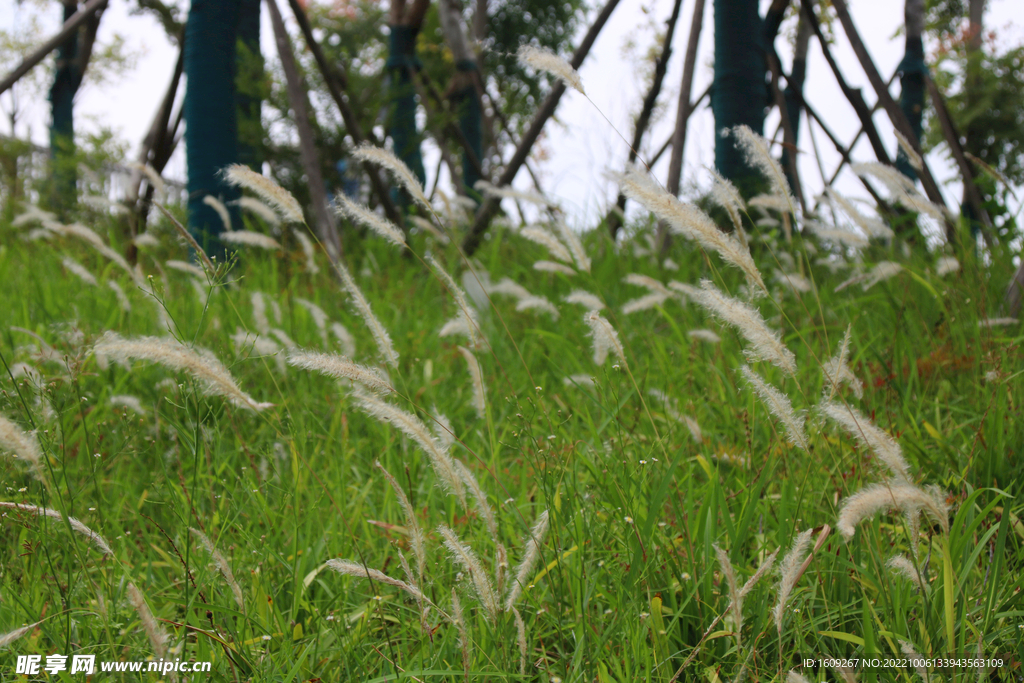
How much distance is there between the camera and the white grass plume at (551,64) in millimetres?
1242

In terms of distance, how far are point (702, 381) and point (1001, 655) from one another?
47.6 inches

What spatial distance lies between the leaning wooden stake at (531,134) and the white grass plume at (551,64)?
6.29 ft

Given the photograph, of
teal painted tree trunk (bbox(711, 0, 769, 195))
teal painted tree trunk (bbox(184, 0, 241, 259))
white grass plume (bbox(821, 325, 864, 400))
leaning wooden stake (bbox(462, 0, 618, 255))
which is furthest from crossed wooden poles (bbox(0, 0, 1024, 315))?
white grass plume (bbox(821, 325, 864, 400))

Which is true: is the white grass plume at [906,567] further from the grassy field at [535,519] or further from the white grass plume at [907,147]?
the white grass plume at [907,147]

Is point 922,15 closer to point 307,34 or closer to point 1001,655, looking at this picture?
Result: point 307,34

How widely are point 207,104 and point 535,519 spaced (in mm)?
3435

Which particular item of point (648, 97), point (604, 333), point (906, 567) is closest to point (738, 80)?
point (648, 97)

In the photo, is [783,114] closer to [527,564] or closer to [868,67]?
[868,67]

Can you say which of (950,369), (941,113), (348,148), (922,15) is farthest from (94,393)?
(922,15)

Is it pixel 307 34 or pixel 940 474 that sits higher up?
pixel 307 34

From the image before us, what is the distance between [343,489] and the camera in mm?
1523

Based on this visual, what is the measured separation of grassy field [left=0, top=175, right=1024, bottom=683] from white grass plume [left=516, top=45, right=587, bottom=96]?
0.47 meters

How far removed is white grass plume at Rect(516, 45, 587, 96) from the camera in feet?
4.08

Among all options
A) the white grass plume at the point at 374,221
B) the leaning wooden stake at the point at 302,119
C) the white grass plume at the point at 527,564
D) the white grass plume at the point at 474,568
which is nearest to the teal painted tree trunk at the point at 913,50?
the leaning wooden stake at the point at 302,119
